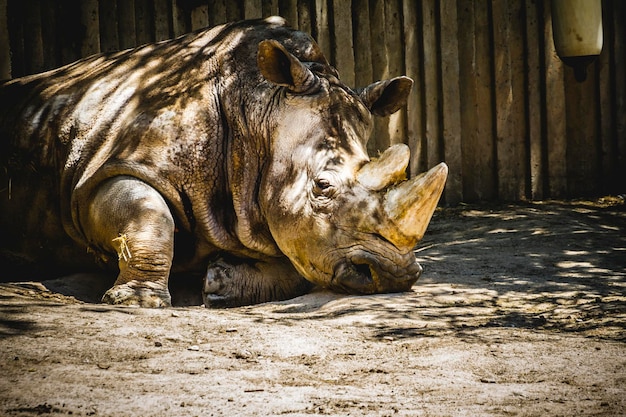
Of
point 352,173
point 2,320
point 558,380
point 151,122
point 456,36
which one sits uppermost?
point 456,36

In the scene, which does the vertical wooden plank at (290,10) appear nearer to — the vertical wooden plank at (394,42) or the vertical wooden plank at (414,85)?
the vertical wooden plank at (394,42)

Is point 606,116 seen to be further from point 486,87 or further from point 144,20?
point 144,20

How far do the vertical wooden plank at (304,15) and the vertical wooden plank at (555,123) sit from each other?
2.41 m

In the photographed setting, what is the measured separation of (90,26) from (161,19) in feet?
2.21

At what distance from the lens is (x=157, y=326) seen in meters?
3.98

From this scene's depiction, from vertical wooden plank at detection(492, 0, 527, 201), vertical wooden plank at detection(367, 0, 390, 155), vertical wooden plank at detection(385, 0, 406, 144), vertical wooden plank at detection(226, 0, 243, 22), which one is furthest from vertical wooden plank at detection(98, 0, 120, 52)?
vertical wooden plank at detection(492, 0, 527, 201)

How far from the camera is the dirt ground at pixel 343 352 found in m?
2.97

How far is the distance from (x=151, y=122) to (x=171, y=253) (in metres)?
0.91

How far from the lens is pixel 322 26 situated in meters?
8.84

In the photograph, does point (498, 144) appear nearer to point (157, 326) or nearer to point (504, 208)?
point (504, 208)

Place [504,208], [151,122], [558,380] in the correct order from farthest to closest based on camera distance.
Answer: [504,208]
[151,122]
[558,380]

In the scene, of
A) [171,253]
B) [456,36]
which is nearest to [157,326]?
[171,253]

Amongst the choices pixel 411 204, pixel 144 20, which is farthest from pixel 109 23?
pixel 411 204

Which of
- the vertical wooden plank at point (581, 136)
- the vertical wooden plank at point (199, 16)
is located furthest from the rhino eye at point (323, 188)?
the vertical wooden plank at point (581, 136)
